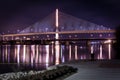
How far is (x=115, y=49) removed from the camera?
2720cm

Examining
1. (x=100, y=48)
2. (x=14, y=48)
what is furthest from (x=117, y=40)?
(x=14, y=48)

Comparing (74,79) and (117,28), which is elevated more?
(117,28)

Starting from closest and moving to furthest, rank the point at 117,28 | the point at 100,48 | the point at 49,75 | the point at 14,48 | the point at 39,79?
1. the point at 39,79
2. the point at 49,75
3. the point at 117,28
4. the point at 100,48
5. the point at 14,48

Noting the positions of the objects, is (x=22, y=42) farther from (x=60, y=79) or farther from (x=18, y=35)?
(x=60, y=79)

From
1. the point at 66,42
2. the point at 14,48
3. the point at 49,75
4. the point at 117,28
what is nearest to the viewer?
the point at 49,75

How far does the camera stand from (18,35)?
54.5m

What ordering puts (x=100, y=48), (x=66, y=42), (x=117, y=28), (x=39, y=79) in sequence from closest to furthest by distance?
(x=39, y=79), (x=117, y=28), (x=66, y=42), (x=100, y=48)

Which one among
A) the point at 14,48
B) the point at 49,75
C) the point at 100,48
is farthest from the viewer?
the point at 14,48

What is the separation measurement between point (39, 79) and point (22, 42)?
36.8m

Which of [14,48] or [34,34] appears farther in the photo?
[14,48]

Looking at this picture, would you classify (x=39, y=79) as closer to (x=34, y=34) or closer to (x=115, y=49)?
(x=115, y=49)

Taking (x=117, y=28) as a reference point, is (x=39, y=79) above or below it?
below

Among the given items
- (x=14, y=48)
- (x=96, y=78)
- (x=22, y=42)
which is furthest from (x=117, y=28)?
(x=14, y=48)

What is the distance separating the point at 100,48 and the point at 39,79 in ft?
185
